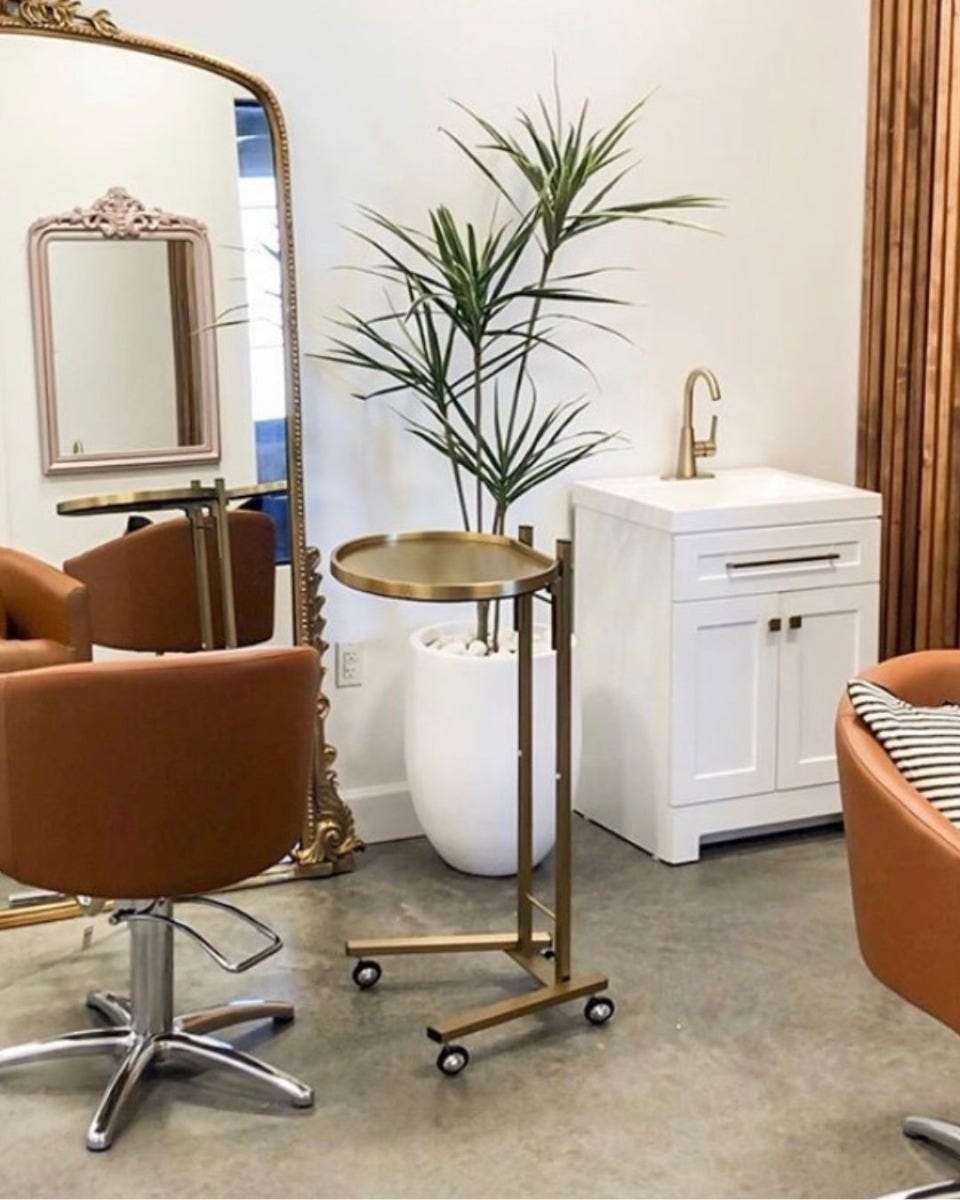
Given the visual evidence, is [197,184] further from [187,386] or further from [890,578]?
[890,578]

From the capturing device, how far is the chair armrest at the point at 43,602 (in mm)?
3217

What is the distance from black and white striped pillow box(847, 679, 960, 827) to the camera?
7.43 ft

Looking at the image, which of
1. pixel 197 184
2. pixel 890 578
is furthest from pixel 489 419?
pixel 890 578

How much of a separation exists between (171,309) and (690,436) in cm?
139

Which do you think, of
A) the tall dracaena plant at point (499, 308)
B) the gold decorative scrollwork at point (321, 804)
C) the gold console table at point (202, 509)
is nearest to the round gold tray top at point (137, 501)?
the gold console table at point (202, 509)

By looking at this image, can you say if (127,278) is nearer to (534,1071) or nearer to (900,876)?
(534,1071)

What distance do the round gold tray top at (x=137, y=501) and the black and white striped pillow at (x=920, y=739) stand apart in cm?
164

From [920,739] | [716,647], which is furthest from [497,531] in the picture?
[920,739]

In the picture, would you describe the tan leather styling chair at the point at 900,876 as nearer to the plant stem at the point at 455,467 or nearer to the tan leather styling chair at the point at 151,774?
the tan leather styling chair at the point at 151,774

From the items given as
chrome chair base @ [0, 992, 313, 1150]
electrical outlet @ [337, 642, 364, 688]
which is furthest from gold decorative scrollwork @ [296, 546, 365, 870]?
chrome chair base @ [0, 992, 313, 1150]

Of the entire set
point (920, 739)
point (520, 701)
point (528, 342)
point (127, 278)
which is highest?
point (127, 278)

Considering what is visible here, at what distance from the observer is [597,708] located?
409 cm

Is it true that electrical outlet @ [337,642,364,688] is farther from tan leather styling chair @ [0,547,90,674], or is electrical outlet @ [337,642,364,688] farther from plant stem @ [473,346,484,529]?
tan leather styling chair @ [0,547,90,674]

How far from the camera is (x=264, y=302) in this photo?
12.0ft
